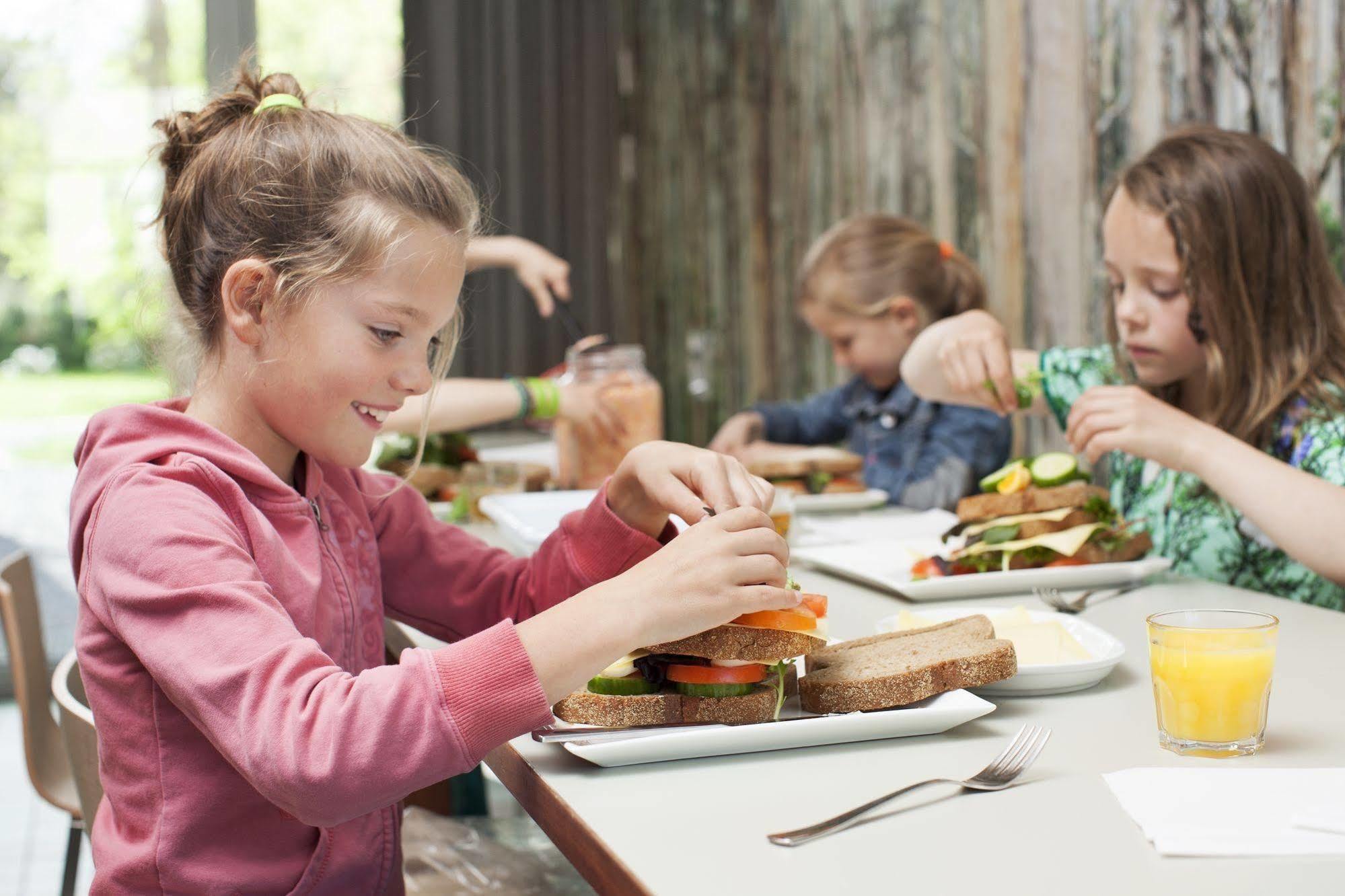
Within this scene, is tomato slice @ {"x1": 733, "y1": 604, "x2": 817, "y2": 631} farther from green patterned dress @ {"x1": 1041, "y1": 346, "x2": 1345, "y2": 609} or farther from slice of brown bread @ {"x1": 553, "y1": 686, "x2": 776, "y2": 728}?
green patterned dress @ {"x1": 1041, "y1": 346, "x2": 1345, "y2": 609}

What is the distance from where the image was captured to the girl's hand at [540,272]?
253cm

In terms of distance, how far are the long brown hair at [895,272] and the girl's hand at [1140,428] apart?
1208 millimetres

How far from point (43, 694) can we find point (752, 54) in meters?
2.95

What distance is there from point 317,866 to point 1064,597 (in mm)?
813

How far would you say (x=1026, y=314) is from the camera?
2871 mm

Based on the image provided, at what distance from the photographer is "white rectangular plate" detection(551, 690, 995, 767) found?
2.85 ft

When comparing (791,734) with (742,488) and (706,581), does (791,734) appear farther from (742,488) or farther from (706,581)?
(742,488)

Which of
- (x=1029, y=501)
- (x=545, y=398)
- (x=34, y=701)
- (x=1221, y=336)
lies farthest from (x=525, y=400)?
(x=1221, y=336)

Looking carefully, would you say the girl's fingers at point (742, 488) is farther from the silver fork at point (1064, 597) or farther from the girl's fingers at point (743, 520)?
the silver fork at point (1064, 597)

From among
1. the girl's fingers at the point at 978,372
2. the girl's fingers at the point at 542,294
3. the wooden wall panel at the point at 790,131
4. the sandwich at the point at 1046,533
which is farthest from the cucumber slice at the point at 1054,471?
the girl's fingers at the point at 542,294

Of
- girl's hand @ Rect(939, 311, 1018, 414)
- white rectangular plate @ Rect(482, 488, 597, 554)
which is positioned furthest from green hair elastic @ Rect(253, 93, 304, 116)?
girl's hand @ Rect(939, 311, 1018, 414)

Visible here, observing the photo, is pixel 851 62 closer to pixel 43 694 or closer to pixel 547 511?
pixel 547 511

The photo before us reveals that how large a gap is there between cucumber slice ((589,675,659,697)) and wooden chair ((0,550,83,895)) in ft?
3.30

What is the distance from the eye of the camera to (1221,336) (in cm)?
168
